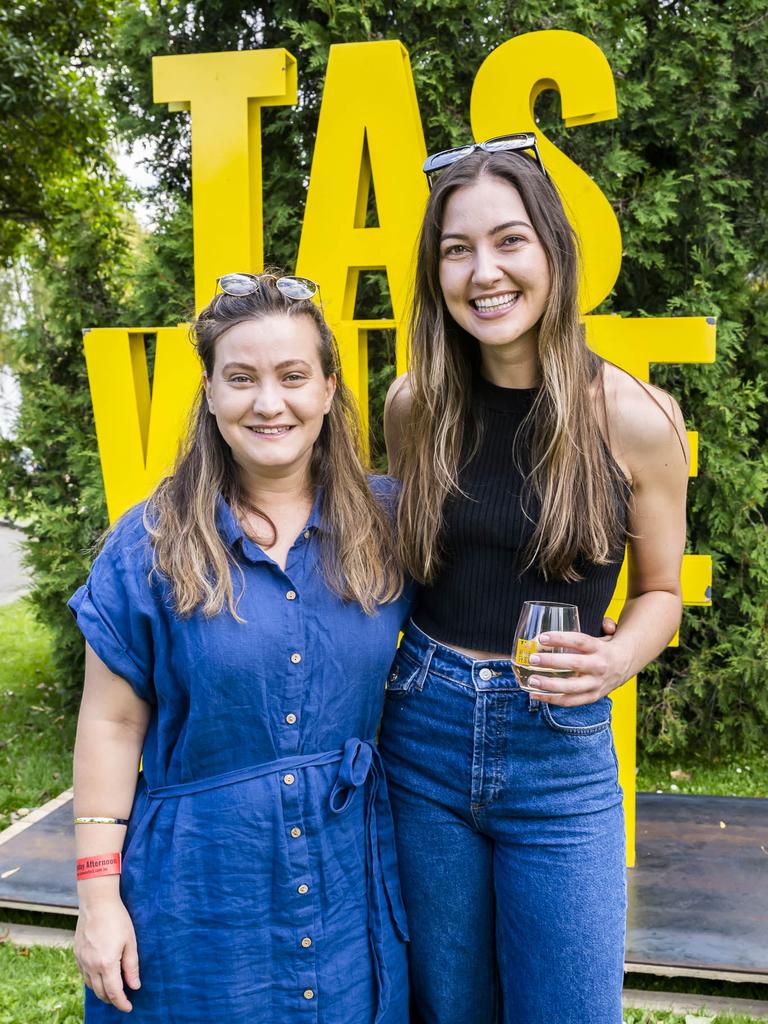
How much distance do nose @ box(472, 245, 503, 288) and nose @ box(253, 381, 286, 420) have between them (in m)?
0.44

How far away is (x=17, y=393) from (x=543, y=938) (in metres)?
4.72

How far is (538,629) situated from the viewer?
1.64 meters

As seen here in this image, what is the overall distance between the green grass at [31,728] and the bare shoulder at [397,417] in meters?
3.27

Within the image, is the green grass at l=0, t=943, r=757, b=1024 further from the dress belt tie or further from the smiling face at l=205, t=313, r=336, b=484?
the smiling face at l=205, t=313, r=336, b=484

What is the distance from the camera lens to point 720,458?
183 inches

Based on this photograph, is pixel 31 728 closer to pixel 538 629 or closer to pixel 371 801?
pixel 371 801

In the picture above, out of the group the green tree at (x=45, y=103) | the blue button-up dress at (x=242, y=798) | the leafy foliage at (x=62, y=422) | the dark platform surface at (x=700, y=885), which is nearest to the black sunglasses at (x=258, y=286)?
the blue button-up dress at (x=242, y=798)

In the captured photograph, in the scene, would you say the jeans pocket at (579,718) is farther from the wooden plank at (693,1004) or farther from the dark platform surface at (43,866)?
the dark platform surface at (43,866)

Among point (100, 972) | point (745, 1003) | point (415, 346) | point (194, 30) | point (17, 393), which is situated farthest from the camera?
point (17, 393)

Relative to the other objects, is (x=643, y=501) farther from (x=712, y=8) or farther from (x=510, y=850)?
(x=712, y=8)

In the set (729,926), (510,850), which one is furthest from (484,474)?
(729,926)

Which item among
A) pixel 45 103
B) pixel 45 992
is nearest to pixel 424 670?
pixel 45 992

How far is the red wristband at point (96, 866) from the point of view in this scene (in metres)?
1.71

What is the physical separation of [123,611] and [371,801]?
606 millimetres
